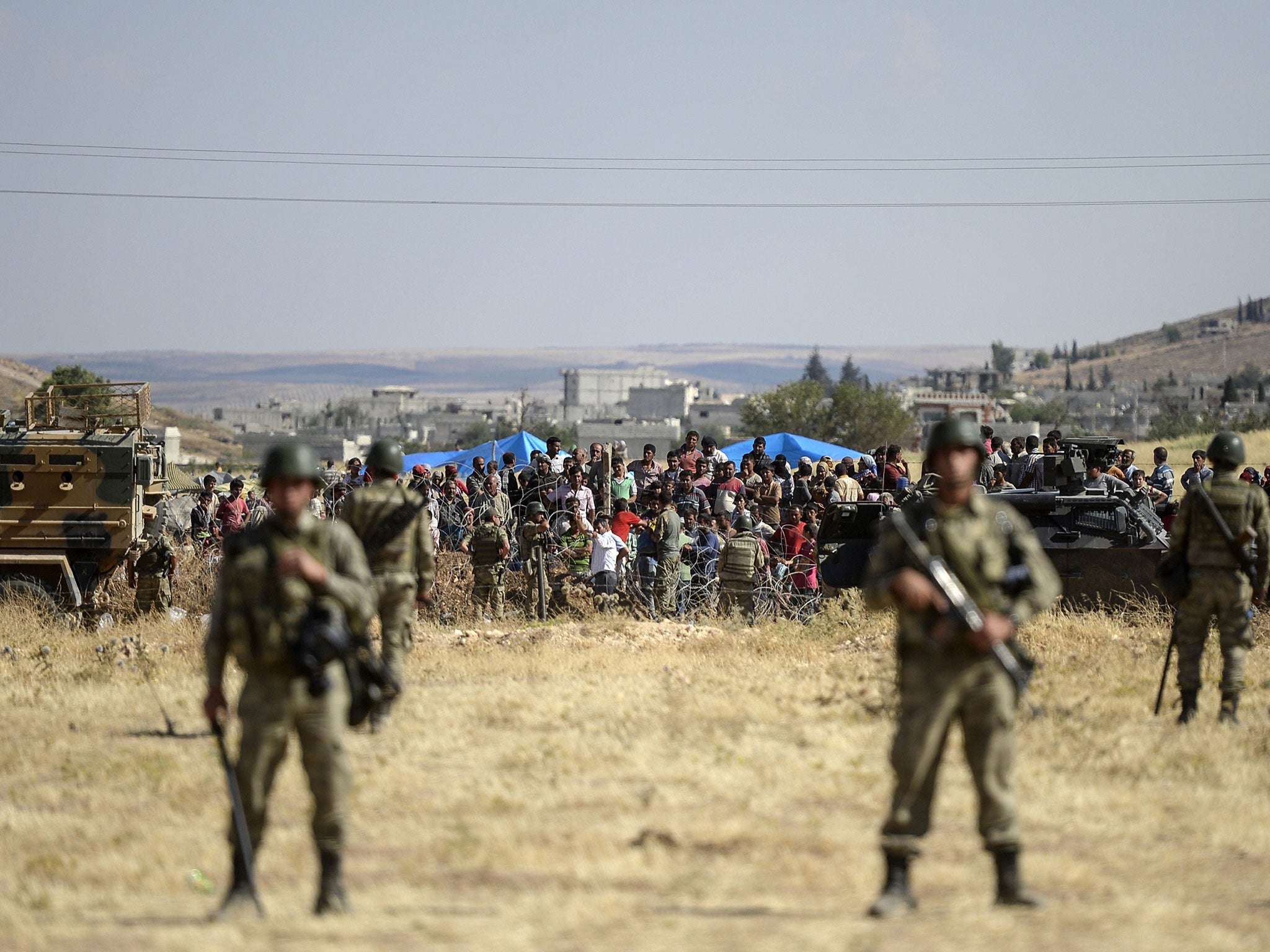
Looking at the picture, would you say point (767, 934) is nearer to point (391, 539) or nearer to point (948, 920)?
point (948, 920)

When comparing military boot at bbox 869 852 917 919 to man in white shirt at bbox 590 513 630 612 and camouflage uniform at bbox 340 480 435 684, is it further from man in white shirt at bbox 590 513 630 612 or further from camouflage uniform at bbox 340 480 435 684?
man in white shirt at bbox 590 513 630 612

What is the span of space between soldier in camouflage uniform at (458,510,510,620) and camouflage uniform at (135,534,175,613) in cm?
301

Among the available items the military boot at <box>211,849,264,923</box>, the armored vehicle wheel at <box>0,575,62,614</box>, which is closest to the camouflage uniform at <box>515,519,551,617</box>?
the armored vehicle wheel at <box>0,575,62,614</box>

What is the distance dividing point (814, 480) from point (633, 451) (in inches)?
1650

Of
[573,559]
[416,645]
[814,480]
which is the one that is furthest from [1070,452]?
[416,645]

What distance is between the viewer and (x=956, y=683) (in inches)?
235

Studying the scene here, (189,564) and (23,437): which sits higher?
(23,437)

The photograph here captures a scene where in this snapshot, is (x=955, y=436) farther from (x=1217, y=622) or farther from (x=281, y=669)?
(x=1217, y=622)

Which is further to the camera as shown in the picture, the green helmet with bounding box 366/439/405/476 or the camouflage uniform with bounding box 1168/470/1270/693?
the green helmet with bounding box 366/439/405/476

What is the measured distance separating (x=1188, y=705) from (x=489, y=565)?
297 inches

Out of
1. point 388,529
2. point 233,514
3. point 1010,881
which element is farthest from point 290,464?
point 233,514

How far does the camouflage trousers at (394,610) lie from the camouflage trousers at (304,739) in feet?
12.0

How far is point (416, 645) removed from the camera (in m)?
13.6

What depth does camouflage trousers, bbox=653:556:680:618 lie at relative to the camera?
15.3 m
